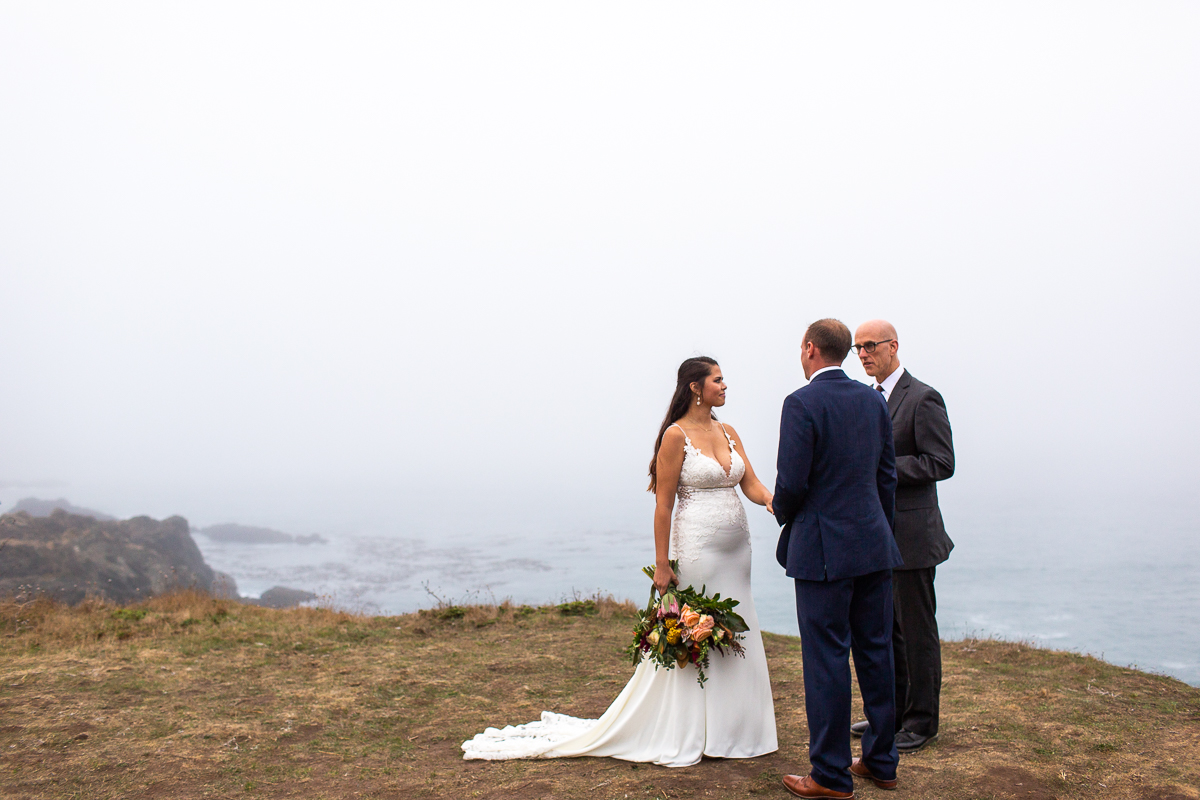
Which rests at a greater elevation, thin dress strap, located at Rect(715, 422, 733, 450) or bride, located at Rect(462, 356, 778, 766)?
thin dress strap, located at Rect(715, 422, 733, 450)

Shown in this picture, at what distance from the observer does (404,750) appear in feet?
19.9

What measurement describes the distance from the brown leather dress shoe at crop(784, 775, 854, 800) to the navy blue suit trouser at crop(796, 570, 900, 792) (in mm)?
30

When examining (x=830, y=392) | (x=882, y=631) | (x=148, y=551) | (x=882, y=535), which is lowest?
(x=148, y=551)

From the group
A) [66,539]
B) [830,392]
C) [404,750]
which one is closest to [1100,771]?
[830,392]

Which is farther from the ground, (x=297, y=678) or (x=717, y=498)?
(x=717, y=498)

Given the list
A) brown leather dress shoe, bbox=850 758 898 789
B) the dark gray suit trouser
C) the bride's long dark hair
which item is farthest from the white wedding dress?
the dark gray suit trouser

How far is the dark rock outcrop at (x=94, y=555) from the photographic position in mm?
18016

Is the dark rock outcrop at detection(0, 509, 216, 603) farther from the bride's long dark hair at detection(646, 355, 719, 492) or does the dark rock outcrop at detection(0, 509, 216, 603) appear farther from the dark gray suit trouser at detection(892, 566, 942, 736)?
the dark gray suit trouser at detection(892, 566, 942, 736)

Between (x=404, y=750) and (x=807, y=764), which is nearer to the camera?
(x=807, y=764)

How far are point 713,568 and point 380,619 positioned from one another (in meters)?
7.20

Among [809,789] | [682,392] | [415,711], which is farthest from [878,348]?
[415,711]

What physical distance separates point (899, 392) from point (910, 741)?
2.40 meters

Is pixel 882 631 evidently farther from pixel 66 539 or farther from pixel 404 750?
pixel 66 539

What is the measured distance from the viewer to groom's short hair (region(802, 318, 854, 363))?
4516mm
